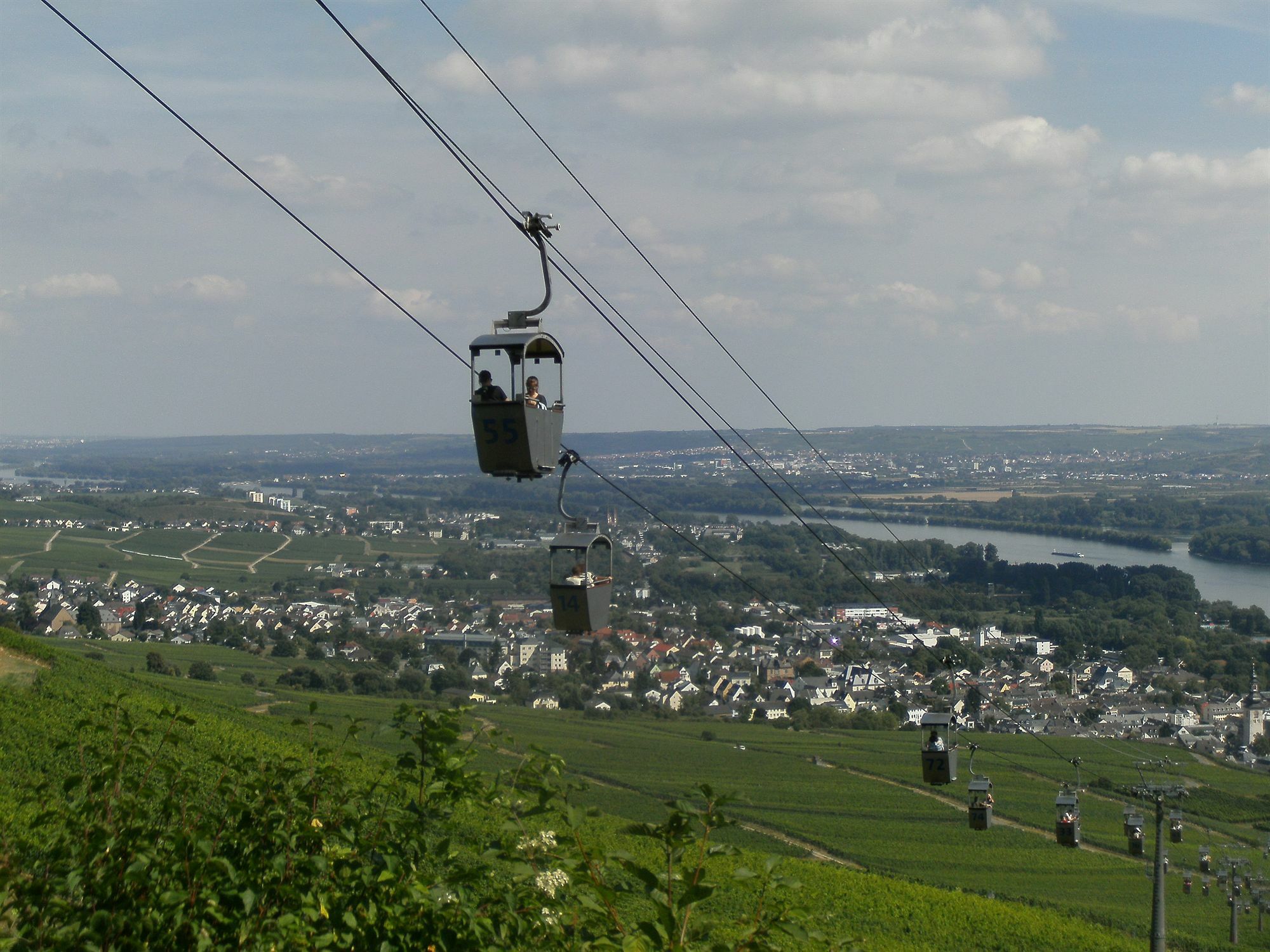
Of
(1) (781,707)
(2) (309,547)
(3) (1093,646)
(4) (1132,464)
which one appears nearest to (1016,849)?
(1) (781,707)

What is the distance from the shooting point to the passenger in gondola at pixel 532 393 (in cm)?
739

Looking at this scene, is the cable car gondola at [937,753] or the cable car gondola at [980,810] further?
the cable car gondola at [980,810]

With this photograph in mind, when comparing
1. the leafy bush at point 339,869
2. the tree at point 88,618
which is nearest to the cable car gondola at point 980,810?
the leafy bush at point 339,869

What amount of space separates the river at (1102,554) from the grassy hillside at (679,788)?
40429 mm

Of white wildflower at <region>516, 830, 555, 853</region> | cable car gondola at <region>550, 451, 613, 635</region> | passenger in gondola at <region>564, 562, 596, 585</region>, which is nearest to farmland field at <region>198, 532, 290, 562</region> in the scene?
cable car gondola at <region>550, 451, 613, 635</region>

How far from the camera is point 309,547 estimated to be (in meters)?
86.1

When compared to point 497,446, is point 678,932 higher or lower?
lower

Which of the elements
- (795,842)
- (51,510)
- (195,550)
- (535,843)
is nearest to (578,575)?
(535,843)

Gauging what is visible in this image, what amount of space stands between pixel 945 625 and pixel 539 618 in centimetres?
2130

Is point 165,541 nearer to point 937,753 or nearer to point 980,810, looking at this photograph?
point 980,810

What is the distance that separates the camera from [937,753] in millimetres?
15148

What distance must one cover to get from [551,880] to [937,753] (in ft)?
39.6

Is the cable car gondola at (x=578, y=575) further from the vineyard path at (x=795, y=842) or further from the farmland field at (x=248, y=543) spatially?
the farmland field at (x=248, y=543)

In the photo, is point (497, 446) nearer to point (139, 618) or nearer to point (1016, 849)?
point (1016, 849)
